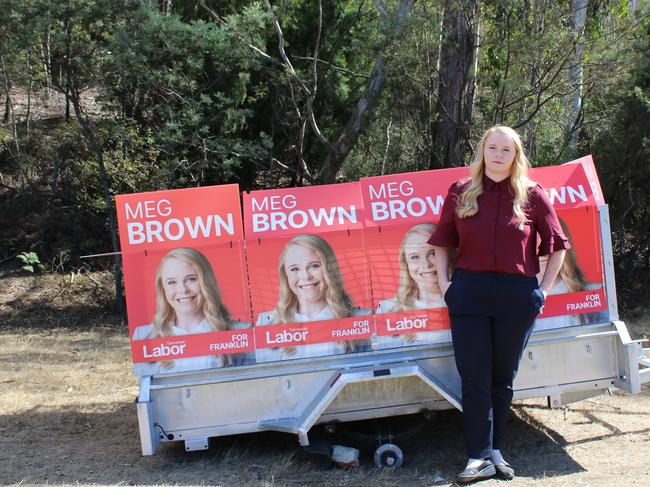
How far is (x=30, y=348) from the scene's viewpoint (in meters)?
8.68

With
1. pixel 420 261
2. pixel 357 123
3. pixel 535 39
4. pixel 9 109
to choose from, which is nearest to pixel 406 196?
pixel 420 261

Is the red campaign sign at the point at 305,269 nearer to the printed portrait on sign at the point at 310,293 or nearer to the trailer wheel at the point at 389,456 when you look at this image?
the printed portrait on sign at the point at 310,293

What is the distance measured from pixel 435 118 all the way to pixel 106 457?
5.89m

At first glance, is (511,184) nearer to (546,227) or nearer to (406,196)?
(546,227)

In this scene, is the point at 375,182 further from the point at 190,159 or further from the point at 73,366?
the point at 190,159

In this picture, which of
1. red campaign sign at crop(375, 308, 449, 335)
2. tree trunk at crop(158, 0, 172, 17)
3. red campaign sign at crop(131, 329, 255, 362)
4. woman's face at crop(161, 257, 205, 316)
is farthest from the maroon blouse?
tree trunk at crop(158, 0, 172, 17)

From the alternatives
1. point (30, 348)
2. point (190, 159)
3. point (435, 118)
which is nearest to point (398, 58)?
point (435, 118)

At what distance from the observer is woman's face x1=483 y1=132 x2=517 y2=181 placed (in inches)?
163

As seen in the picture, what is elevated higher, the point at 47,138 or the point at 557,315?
the point at 47,138

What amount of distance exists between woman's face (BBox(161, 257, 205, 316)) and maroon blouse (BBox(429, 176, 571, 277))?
151 centimetres

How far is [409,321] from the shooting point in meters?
4.50

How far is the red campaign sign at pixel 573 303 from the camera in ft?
15.1

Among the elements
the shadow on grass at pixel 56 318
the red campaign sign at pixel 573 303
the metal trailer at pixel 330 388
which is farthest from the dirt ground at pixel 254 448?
the shadow on grass at pixel 56 318

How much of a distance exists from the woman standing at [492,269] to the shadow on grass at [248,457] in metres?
0.52
